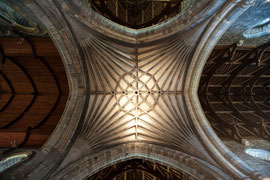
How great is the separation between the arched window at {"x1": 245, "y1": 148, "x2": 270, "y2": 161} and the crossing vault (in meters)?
2.38

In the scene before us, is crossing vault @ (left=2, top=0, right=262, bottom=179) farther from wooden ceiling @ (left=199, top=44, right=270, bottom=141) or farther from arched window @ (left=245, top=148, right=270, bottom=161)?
wooden ceiling @ (left=199, top=44, right=270, bottom=141)

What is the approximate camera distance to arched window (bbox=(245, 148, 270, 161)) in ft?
26.2

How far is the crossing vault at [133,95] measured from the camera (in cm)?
678

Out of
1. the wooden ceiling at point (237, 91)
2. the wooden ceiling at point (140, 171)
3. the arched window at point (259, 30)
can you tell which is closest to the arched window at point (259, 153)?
the wooden ceiling at point (237, 91)

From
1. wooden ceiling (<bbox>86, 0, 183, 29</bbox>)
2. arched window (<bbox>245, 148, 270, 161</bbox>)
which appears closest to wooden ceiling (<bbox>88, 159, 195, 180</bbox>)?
arched window (<bbox>245, 148, 270, 161</bbox>)

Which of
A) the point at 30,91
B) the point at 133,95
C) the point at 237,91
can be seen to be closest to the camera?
the point at 133,95

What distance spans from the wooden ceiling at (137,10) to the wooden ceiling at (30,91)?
13.3 ft

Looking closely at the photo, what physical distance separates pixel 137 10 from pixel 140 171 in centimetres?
1207

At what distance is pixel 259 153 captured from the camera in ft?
27.3

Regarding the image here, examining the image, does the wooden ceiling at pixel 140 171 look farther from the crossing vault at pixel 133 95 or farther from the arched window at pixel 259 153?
the arched window at pixel 259 153

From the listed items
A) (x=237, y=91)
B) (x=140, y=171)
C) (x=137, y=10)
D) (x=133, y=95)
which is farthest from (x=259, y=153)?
Result: (x=137, y=10)

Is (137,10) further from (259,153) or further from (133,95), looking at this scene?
(259,153)

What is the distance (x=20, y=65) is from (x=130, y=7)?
822 cm

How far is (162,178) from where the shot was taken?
11.5m
